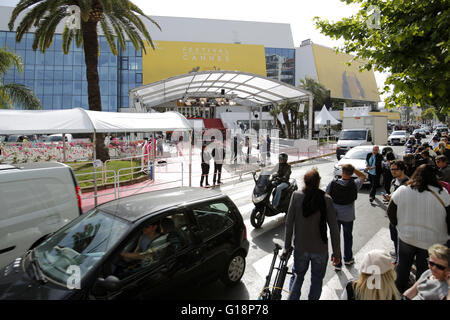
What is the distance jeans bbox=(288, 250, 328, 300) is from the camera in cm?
323

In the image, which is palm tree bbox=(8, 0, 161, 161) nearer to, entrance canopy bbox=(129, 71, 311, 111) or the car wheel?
entrance canopy bbox=(129, 71, 311, 111)

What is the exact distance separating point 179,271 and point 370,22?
675 centimetres

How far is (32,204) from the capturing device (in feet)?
14.6

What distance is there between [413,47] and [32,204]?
741 centimetres

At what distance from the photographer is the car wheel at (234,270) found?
13.2 ft

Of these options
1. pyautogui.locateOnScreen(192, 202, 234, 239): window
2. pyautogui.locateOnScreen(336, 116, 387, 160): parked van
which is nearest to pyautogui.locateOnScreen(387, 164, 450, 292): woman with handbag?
pyautogui.locateOnScreen(192, 202, 234, 239): window

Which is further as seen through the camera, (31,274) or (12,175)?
(12,175)

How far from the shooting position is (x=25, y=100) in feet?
53.0

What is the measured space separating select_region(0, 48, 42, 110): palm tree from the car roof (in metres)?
15.7

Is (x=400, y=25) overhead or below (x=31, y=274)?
overhead

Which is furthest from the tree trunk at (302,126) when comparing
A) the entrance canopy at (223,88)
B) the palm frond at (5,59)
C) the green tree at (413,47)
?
the green tree at (413,47)

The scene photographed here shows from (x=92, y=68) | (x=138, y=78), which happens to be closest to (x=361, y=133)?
(x=92, y=68)

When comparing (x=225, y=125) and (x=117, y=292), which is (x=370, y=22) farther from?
(x=225, y=125)

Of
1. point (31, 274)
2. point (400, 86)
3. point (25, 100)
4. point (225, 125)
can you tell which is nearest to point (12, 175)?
point (31, 274)
